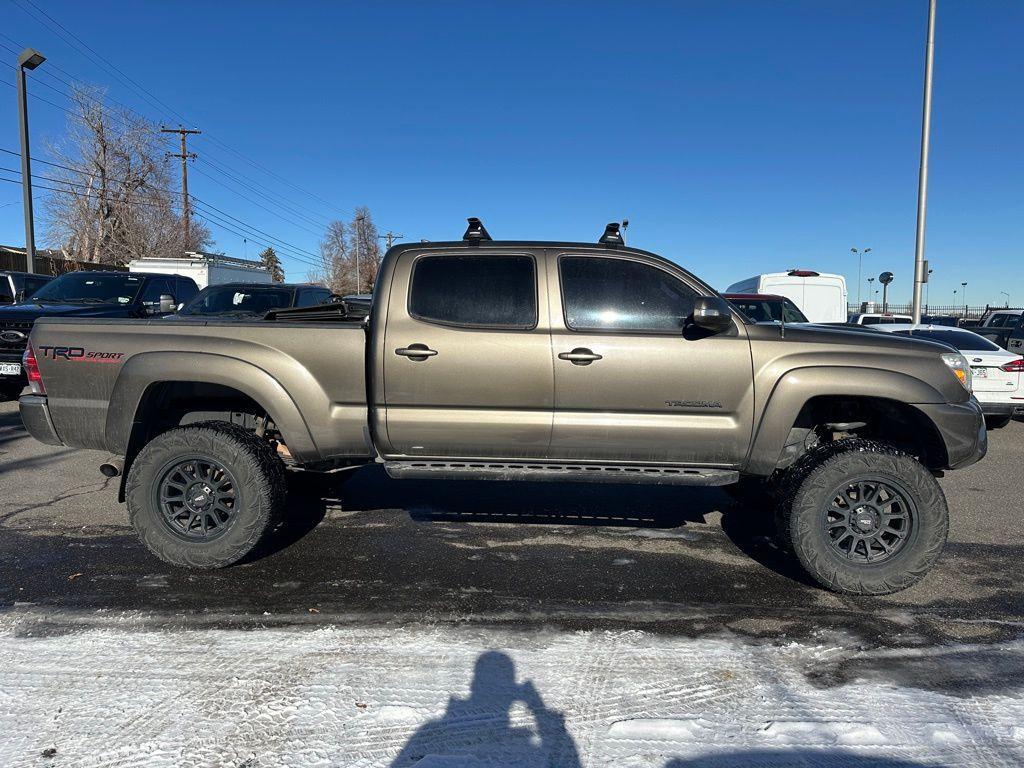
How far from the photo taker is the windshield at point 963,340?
957cm

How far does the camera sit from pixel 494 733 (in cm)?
262

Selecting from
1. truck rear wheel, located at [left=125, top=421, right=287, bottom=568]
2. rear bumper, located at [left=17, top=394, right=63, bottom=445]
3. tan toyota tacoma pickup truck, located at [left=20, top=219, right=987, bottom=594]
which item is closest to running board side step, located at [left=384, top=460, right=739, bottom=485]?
tan toyota tacoma pickup truck, located at [left=20, top=219, right=987, bottom=594]

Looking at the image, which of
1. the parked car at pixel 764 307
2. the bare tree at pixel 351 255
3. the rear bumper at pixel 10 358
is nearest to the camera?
the rear bumper at pixel 10 358

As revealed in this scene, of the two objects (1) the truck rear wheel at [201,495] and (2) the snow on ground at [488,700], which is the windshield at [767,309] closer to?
(2) the snow on ground at [488,700]

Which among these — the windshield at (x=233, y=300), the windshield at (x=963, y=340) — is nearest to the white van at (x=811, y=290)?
the windshield at (x=963, y=340)

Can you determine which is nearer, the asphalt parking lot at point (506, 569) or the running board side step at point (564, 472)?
the asphalt parking lot at point (506, 569)

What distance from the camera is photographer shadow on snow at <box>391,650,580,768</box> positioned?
2.47 m

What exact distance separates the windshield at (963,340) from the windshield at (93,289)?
11837 mm

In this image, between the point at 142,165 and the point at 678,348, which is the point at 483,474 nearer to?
the point at 678,348

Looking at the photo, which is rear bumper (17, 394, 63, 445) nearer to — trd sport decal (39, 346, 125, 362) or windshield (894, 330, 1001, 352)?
trd sport decal (39, 346, 125, 362)

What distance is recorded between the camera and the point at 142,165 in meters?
42.5

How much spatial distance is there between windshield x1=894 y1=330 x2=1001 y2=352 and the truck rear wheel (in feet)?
29.8

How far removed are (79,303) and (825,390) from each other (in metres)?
10.7

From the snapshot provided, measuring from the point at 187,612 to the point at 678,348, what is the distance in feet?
10.2
